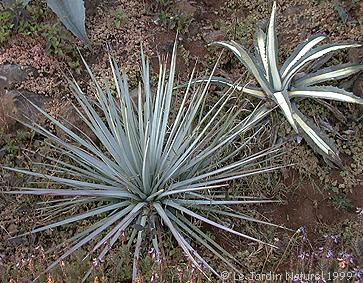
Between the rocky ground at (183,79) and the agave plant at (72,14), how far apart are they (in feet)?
0.71

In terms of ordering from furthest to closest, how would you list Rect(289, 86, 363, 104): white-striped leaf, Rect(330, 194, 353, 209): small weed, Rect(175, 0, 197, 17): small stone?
Rect(175, 0, 197, 17): small stone → Rect(289, 86, 363, 104): white-striped leaf → Rect(330, 194, 353, 209): small weed

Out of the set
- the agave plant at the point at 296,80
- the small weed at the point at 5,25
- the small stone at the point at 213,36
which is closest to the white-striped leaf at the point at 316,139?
the agave plant at the point at 296,80

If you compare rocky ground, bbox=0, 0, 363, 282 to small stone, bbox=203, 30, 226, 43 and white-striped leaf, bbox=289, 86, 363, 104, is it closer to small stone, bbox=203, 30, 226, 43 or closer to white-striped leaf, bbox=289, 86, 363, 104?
small stone, bbox=203, 30, 226, 43

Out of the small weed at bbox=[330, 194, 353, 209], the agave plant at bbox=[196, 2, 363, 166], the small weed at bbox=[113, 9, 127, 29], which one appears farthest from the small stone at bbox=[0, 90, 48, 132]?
the small weed at bbox=[330, 194, 353, 209]

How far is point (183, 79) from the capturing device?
3549 millimetres

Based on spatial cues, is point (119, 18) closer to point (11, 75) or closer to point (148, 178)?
point (11, 75)

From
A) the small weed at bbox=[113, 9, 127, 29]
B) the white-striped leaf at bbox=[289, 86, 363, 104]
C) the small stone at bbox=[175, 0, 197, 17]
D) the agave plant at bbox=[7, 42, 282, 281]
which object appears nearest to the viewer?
the agave plant at bbox=[7, 42, 282, 281]

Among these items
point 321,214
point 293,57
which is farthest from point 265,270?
point 293,57

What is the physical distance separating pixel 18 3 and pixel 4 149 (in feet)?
2.97

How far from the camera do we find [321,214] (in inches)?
121

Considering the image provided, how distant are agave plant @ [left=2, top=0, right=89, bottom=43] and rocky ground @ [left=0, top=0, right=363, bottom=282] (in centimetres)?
22

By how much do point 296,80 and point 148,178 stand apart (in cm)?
115

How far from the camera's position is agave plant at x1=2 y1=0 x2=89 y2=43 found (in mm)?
3285

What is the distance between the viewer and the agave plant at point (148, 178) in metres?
2.73
